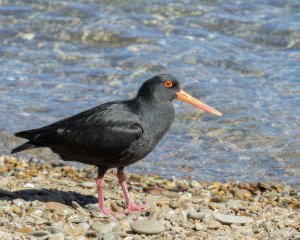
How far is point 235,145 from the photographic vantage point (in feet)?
30.4

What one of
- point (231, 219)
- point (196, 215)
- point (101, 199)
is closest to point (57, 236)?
point (101, 199)

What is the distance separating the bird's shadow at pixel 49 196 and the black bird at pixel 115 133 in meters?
0.32

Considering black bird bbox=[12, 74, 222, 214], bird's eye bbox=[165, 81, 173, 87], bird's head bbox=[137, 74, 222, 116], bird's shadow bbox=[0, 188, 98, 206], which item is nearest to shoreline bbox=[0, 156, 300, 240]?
bird's shadow bbox=[0, 188, 98, 206]

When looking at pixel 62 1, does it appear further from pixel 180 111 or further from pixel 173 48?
pixel 180 111

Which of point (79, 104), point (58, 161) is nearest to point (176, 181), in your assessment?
point (58, 161)

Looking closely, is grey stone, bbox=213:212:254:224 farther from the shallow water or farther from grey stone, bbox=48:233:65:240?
the shallow water

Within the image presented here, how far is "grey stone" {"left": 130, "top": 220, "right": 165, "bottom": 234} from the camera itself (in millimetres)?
5781

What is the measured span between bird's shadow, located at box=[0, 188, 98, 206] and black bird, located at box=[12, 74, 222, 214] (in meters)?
0.32

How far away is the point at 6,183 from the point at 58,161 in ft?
4.88

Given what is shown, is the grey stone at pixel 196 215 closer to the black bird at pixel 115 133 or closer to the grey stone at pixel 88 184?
the black bird at pixel 115 133

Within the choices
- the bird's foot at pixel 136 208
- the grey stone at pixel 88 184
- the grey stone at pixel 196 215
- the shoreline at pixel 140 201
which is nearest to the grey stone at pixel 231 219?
the shoreline at pixel 140 201

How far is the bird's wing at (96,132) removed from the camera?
6453mm

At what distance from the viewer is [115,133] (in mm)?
6500

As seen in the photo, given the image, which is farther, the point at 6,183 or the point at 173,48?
the point at 173,48
